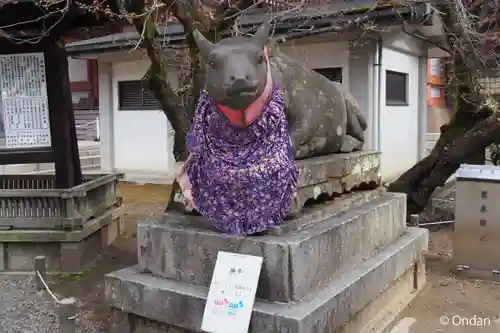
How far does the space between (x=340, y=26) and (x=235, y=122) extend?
5.32 metres

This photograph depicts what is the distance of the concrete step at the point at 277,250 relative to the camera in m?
3.47

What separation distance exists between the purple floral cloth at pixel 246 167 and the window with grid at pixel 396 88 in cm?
756

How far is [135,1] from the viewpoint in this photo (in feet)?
19.7

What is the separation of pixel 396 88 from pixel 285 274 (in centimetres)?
868

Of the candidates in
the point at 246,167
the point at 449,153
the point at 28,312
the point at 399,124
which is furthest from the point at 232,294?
the point at 399,124

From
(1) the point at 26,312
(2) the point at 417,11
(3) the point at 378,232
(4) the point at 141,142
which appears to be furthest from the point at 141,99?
(3) the point at 378,232

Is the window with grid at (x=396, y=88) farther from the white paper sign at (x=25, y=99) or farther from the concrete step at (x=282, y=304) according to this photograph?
the concrete step at (x=282, y=304)

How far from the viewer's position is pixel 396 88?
11297 mm

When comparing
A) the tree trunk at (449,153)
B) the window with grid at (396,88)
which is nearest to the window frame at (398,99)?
the window with grid at (396,88)

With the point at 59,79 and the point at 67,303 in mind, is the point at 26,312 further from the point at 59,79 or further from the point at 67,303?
the point at 59,79

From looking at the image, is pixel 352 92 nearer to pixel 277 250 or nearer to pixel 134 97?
pixel 134 97

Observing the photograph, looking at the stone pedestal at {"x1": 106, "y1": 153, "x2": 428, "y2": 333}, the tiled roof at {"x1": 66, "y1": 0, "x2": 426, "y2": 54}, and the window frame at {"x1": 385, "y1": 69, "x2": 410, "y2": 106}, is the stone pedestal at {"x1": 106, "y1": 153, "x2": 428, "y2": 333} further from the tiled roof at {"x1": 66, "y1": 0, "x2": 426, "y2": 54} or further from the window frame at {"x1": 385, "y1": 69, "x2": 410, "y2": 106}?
the window frame at {"x1": 385, "y1": 69, "x2": 410, "y2": 106}

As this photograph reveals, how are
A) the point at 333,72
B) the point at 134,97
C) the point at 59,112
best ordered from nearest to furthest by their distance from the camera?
the point at 59,112 < the point at 333,72 < the point at 134,97

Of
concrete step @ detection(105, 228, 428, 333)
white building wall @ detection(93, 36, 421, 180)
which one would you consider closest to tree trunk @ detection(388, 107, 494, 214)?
white building wall @ detection(93, 36, 421, 180)
